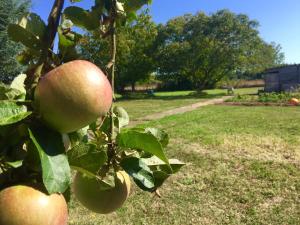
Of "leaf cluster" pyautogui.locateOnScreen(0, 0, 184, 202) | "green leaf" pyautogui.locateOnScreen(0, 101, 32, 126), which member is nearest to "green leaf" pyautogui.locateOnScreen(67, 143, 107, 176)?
"leaf cluster" pyautogui.locateOnScreen(0, 0, 184, 202)

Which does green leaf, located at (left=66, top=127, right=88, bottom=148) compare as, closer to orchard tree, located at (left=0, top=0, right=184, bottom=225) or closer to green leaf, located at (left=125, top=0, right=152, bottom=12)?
orchard tree, located at (left=0, top=0, right=184, bottom=225)

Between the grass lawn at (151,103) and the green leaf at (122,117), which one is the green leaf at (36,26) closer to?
the green leaf at (122,117)

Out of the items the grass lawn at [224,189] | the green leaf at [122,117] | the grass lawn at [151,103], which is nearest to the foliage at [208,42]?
the grass lawn at [151,103]

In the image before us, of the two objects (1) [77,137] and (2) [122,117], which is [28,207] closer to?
(1) [77,137]

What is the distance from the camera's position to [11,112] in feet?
1.96

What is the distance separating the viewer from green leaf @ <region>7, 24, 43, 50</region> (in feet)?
2.42

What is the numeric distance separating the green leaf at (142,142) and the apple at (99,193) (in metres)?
0.11

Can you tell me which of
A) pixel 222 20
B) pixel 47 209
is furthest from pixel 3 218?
pixel 222 20

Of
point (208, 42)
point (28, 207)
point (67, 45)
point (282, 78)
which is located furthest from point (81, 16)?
point (208, 42)

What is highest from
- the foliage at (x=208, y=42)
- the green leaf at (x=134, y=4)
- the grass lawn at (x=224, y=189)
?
the foliage at (x=208, y=42)

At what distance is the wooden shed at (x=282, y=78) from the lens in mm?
24659

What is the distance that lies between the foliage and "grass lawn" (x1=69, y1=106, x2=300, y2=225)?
20.5 m

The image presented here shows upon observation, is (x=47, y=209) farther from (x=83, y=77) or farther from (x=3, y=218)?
(x=83, y=77)

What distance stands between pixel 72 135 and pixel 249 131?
824 centimetres
